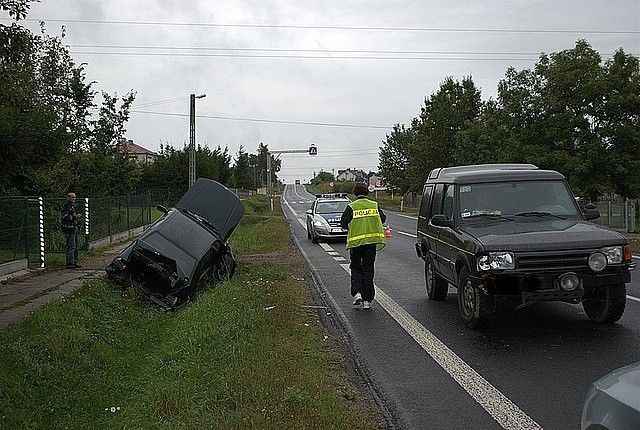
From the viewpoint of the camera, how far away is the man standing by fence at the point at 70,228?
1727 cm

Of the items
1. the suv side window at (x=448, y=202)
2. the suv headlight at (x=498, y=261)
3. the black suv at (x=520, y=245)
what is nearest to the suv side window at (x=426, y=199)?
the black suv at (x=520, y=245)

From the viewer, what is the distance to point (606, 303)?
894 cm

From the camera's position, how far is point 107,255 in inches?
845

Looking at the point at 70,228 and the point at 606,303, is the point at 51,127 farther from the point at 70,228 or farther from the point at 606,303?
the point at 606,303

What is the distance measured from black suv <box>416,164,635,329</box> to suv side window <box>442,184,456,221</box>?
0.05ft

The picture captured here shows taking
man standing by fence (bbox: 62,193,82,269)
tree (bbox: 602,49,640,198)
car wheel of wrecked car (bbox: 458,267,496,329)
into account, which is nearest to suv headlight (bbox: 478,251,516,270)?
car wheel of wrecked car (bbox: 458,267,496,329)

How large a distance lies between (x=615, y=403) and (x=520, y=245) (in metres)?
5.23

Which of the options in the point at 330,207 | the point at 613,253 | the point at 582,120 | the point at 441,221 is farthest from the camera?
the point at 582,120

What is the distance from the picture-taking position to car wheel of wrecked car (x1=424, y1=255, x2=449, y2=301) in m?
11.5

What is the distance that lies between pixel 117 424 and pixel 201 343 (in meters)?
2.00

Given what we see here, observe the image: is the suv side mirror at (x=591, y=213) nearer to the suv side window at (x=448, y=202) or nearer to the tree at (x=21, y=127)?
the suv side window at (x=448, y=202)

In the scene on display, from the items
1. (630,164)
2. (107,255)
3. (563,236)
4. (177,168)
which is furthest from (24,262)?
(177,168)

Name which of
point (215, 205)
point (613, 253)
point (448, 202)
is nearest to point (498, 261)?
point (613, 253)

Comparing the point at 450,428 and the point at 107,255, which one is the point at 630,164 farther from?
the point at 450,428
